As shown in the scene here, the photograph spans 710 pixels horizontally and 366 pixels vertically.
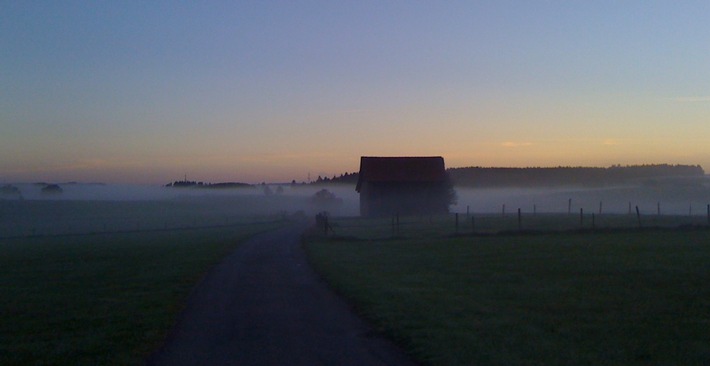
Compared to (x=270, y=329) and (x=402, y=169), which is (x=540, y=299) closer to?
(x=270, y=329)

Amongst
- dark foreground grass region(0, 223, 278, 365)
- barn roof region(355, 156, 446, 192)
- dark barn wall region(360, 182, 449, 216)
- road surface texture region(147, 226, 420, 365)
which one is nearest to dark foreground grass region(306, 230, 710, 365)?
road surface texture region(147, 226, 420, 365)

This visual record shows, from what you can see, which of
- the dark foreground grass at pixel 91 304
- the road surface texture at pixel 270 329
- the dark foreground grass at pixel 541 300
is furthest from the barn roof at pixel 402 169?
the road surface texture at pixel 270 329

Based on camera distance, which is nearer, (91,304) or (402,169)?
(91,304)

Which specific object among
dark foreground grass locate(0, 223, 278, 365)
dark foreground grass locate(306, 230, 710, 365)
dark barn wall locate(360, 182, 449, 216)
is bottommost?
dark foreground grass locate(0, 223, 278, 365)

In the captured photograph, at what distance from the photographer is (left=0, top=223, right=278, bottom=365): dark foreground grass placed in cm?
1140

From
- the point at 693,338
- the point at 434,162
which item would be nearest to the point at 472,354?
the point at 693,338

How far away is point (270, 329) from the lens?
12680 millimetres

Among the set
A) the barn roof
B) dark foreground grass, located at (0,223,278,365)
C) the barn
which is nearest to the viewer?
dark foreground grass, located at (0,223,278,365)

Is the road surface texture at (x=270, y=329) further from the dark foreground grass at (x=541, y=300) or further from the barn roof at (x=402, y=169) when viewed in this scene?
the barn roof at (x=402, y=169)

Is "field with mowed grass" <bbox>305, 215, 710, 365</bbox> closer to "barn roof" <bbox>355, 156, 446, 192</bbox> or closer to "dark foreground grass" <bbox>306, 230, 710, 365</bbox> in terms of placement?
"dark foreground grass" <bbox>306, 230, 710, 365</bbox>

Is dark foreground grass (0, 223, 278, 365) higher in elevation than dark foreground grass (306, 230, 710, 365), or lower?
lower

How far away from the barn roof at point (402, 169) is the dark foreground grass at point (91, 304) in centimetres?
4384

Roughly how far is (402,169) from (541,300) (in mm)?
59277

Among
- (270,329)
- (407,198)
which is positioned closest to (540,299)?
(270,329)
